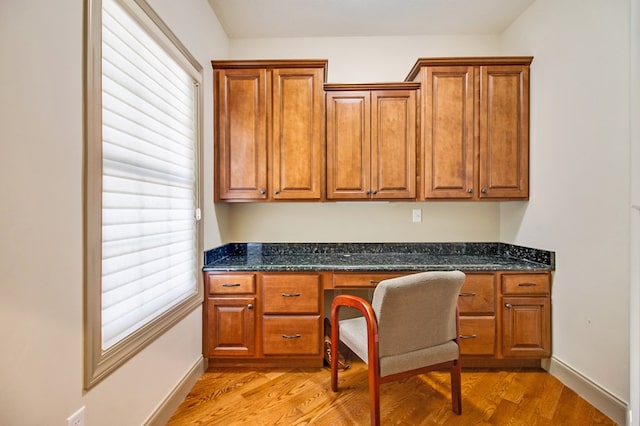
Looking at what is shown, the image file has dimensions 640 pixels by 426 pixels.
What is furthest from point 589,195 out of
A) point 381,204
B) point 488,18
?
point 488,18

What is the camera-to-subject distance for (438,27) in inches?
106

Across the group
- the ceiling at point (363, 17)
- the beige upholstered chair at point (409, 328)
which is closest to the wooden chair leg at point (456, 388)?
the beige upholstered chair at point (409, 328)

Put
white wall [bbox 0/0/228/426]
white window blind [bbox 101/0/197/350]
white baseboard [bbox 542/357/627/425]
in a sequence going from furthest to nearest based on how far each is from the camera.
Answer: white baseboard [bbox 542/357/627/425], white window blind [bbox 101/0/197/350], white wall [bbox 0/0/228/426]

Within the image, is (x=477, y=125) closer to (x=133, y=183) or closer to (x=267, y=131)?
(x=267, y=131)

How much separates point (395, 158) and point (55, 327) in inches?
89.5

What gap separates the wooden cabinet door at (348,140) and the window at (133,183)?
108cm

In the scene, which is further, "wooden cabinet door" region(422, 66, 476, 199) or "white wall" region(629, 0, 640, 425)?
"wooden cabinet door" region(422, 66, 476, 199)

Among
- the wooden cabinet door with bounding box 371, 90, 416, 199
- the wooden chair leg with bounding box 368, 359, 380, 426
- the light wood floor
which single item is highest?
the wooden cabinet door with bounding box 371, 90, 416, 199

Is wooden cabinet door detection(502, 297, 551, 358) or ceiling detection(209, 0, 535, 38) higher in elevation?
ceiling detection(209, 0, 535, 38)

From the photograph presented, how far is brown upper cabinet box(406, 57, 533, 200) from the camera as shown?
2.38m

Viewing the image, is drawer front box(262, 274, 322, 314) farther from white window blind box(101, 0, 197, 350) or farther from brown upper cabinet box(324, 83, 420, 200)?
brown upper cabinet box(324, 83, 420, 200)

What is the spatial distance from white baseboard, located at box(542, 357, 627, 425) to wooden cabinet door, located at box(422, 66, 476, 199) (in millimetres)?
1364

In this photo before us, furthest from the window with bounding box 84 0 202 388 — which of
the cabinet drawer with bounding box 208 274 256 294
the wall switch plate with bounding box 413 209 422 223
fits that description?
the wall switch plate with bounding box 413 209 422 223

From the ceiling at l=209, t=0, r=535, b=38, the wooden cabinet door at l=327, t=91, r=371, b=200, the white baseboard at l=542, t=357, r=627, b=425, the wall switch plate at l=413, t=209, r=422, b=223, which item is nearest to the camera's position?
the white baseboard at l=542, t=357, r=627, b=425
